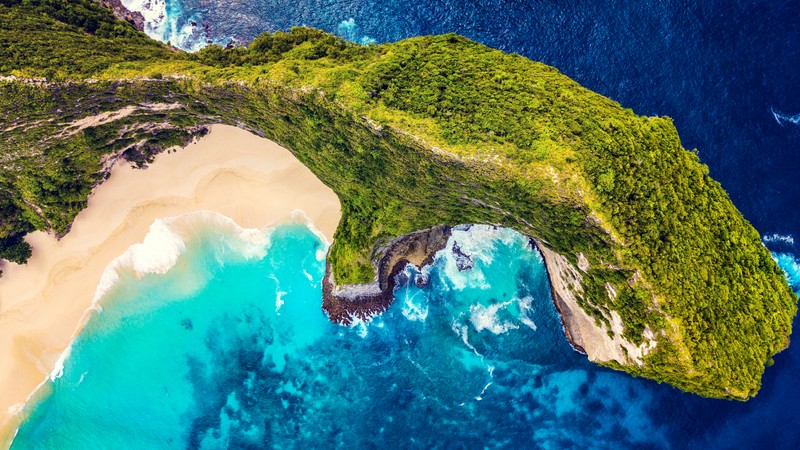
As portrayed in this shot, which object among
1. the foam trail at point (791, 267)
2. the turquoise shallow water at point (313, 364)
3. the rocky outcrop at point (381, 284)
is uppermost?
the foam trail at point (791, 267)

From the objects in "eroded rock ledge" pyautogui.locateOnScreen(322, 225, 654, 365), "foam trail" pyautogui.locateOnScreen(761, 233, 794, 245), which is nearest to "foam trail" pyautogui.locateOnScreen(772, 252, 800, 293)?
"foam trail" pyautogui.locateOnScreen(761, 233, 794, 245)

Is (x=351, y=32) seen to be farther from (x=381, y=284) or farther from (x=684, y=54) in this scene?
(x=684, y=54)

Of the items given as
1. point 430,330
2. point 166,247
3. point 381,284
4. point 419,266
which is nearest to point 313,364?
point 381,284

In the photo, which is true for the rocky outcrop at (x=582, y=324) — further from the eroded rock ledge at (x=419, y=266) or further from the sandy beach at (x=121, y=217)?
the sandy beach at (x=121, y=217)

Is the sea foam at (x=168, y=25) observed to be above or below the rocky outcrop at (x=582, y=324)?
above

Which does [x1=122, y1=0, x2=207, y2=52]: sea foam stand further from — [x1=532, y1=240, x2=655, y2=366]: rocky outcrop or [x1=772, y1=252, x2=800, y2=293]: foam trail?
[x1=772, y1=252, x2=800, y2=293]: foam trail

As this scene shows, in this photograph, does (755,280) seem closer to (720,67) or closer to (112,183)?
(720,67)

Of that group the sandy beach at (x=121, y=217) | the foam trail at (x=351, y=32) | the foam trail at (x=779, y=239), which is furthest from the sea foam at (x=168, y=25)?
the foam trail at (x=779, y=239)

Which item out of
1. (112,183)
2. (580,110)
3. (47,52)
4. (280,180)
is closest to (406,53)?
(580,110)
